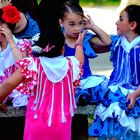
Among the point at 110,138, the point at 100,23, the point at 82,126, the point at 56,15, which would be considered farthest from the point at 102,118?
the point at 100,23

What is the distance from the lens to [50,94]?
488 centimetres

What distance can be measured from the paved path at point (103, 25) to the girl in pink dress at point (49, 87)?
11.8ft

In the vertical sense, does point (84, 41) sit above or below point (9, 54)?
above

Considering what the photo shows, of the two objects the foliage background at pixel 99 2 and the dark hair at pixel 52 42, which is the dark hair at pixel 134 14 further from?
the foliage background at pixel 99 2

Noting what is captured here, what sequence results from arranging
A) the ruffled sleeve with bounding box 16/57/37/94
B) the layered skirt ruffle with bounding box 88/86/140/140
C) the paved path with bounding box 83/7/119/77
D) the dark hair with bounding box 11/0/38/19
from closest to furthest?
the ruffled sleeve with bounding box 16/57/37/94
the layered skirt ruffle with bounding box 88/86/140/140
the dark hair with bounding box 11/0/38/19
the paved path with bounding box 83/7/119/77

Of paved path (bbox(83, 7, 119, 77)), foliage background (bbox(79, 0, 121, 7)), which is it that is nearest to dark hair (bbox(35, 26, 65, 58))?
paved path (bbox(83, 7, 119, 77))

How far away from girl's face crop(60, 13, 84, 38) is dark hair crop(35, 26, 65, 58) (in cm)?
40

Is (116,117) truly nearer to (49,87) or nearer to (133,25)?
(49,87)

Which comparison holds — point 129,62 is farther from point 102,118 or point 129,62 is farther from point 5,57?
point 5,57

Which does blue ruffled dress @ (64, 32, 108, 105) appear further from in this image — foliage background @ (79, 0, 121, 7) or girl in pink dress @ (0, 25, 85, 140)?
foliage background @ (79, 0, 121, 7)

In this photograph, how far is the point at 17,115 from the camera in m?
5.36

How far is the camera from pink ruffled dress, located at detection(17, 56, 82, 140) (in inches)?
190

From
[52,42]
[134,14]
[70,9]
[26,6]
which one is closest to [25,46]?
[70,9]

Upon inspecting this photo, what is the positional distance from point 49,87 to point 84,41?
0.73 m
